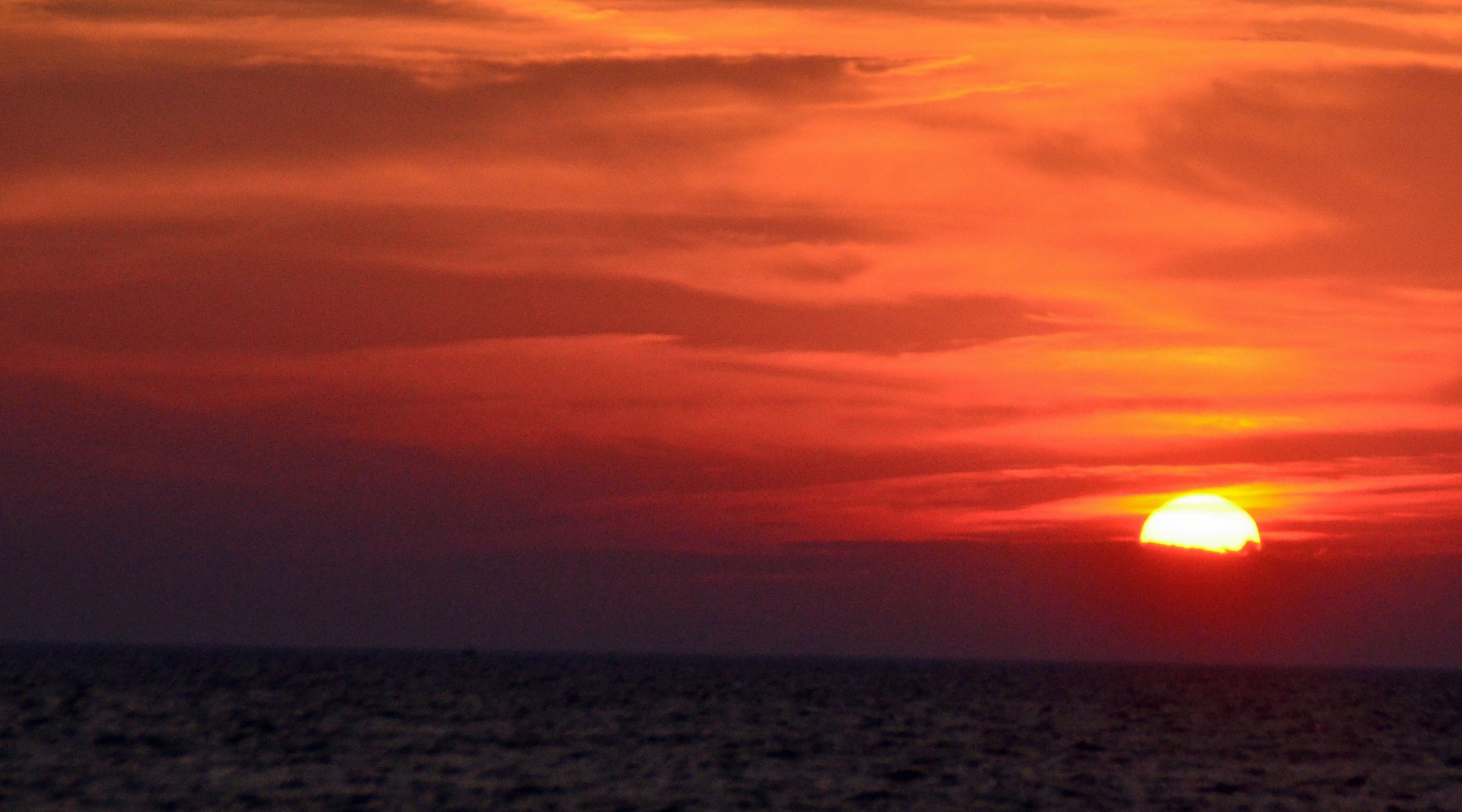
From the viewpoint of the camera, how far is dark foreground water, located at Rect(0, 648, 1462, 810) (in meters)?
56.8

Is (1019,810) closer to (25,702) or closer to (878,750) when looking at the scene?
(878,750)

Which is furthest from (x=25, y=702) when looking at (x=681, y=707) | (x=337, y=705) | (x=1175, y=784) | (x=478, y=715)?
(x=1175, y=784)

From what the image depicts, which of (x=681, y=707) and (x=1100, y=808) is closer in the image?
(x=1100, y=808)

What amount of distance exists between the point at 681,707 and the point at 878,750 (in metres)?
44.4

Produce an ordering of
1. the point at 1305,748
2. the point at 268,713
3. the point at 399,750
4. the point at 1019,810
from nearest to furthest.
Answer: the point at 1019,810
the point at 399,750
the point at 1305,748
the point at 268,713

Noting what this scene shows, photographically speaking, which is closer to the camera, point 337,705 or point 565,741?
point 565,741

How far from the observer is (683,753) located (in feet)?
244

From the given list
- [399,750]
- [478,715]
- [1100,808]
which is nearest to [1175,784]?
[1100,808]

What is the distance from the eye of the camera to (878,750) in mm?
78938

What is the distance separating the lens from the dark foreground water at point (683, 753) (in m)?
56.8

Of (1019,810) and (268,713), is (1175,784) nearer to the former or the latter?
(1019,810)

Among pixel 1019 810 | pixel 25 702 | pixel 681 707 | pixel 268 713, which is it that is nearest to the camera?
pixel 1019 810

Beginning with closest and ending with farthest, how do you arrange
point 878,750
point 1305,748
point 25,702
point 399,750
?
point 399,750 < point 878,750 < point 1305,748 < point 25,702

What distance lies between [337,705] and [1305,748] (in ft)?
191
